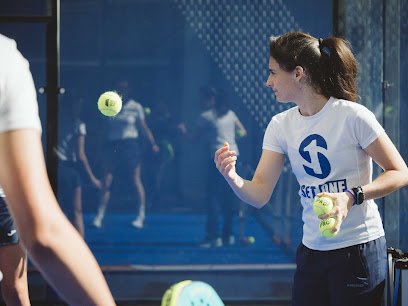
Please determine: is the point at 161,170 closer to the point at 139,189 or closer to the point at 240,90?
the point at 139,189

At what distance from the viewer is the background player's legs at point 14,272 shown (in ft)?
15.8

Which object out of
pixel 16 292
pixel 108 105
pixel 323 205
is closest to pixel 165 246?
pixel 108 105

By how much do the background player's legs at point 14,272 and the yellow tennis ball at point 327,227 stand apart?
227 cm

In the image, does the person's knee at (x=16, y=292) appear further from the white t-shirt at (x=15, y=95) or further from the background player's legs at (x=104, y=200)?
the white t-shirt at (x=15, y=95)

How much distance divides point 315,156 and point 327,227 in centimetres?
42

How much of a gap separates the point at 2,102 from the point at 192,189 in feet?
17.6

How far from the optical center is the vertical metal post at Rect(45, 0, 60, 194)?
21.6 feet

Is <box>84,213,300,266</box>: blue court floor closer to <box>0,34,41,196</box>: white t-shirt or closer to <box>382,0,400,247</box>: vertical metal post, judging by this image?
<box>382,0,400,247</box>: vertical metal post

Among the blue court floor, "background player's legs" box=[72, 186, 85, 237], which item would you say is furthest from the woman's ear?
"background player's legs" box=[72, 186, 85, 237]

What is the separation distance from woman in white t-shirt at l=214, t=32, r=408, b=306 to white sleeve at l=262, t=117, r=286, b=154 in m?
0.01

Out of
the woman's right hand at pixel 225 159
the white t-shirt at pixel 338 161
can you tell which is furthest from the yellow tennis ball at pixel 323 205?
the woman's right hand at pixel 225 159

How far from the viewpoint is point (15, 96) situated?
4.78 ft

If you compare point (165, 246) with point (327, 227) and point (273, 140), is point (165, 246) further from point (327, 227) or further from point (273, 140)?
point (327, 227)

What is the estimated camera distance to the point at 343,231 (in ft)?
10.8
